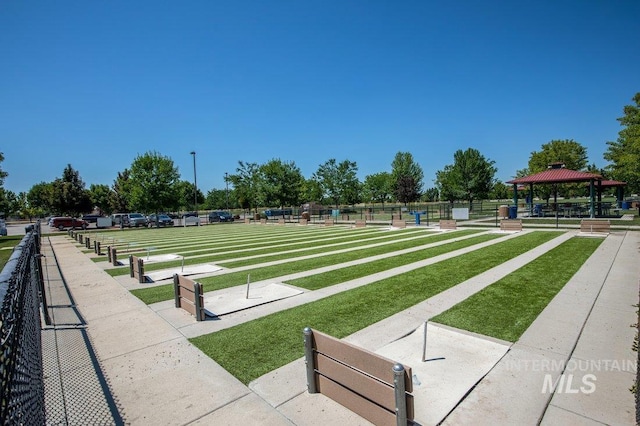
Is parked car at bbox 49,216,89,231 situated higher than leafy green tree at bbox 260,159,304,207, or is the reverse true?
leafy green tree at bbox 260,159,304,207

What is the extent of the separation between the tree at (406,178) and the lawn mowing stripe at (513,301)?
51.7 metres

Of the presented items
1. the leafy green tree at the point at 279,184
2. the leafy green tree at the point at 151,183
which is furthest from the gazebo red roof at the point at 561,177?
the leafy green tree at the point at 151,183

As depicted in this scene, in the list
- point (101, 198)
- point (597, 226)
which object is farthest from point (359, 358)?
point (101, 198)

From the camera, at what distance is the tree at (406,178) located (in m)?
61.4

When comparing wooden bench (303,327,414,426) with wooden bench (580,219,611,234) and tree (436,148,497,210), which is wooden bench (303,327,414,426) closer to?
wooden bench (580,219,611,234)

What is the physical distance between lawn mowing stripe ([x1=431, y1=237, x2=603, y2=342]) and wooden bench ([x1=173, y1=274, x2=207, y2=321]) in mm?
4300

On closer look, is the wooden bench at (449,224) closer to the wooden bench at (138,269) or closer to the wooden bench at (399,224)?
the wooden bench at (399,224)

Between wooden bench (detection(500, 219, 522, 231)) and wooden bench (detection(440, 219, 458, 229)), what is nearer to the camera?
wooden bench (detection(500, 219, 522, 231))

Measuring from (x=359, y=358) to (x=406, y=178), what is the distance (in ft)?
199

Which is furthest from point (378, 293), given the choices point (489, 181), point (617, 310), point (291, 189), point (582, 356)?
point (489, 181)

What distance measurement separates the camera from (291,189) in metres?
47.7

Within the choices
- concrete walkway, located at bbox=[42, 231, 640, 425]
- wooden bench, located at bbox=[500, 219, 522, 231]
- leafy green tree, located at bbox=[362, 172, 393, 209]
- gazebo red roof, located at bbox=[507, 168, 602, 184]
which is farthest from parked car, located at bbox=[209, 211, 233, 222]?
concrete walkway, located at bbox=[42, 231, 640, 425]

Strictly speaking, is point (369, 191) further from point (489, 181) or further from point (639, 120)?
point (639, 120)

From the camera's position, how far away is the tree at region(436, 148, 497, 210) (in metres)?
54.1
